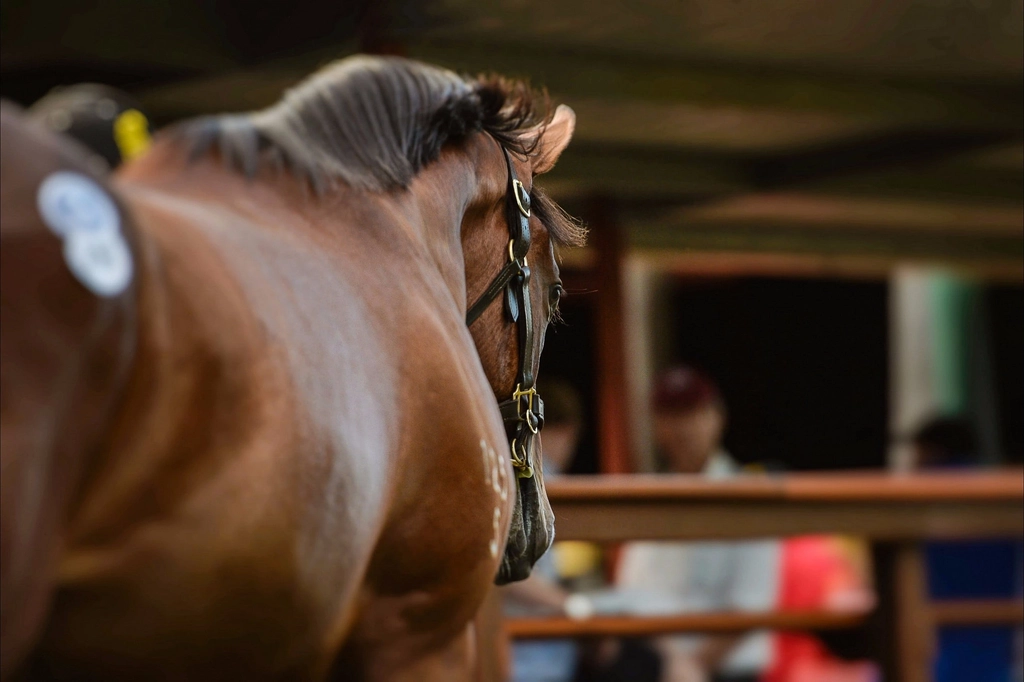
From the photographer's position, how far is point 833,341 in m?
9.59

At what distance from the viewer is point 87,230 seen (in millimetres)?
995

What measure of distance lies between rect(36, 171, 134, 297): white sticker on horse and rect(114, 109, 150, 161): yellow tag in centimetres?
61

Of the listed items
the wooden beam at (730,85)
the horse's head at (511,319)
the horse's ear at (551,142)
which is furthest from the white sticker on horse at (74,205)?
the wooden beam at (730,85)

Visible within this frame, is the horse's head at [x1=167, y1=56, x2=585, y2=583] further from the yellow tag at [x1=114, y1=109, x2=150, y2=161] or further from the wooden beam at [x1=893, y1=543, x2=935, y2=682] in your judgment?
the wooden beam at [x1=893, y1=543, x2=935, y2=682]

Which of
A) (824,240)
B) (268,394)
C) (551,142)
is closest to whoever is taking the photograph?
(268,394)

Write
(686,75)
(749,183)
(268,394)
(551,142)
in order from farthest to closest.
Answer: (749,183) → (686,75) → (551,142) → (268,394)

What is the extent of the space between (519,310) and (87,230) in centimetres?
88

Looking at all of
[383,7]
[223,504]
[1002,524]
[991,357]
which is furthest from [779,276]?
[223,504]

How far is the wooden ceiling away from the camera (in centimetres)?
391

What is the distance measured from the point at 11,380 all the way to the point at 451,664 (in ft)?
2.37

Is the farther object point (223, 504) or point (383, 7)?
point (383, 7)

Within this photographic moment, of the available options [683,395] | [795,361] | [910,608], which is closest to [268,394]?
[910,608]

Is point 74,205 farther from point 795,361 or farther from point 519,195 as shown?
point 795,361

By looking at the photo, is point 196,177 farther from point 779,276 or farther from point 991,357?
point 991,357
